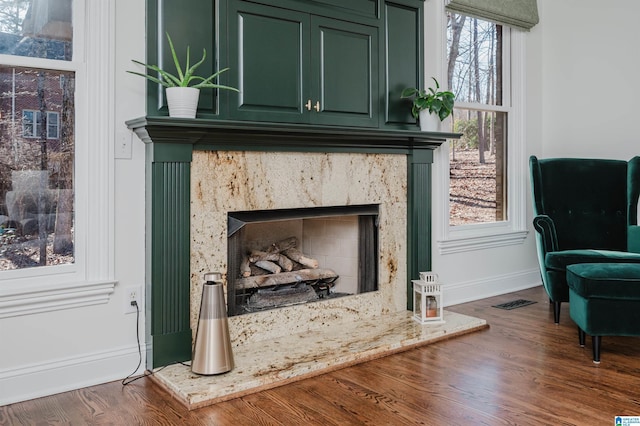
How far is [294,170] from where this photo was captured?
318 centimetres

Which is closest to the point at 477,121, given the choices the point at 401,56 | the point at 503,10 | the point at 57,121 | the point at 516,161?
the point at 516,161

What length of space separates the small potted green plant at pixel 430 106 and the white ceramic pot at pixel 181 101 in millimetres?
1530

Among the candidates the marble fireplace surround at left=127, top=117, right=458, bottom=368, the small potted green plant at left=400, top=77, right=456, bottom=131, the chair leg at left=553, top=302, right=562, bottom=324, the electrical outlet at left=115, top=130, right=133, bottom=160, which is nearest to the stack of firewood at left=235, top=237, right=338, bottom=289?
the marble fireplace surround at left=127, top=117, right=458, bottom=368

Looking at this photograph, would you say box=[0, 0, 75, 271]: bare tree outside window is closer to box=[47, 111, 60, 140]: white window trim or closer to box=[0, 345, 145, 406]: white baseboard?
box=[47, 111, 60, 140]: white window trim

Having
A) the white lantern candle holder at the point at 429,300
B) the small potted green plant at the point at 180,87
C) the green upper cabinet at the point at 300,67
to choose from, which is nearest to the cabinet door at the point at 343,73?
the green upper cabinet at the point at 300,67

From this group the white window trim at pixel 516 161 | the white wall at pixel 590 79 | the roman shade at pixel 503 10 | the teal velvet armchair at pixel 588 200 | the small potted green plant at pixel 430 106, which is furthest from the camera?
the white window trim at pixel 516 161

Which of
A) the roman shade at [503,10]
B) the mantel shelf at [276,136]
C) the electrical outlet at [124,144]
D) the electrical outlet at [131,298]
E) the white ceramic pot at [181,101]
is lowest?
the electrical outlet at [131,298]

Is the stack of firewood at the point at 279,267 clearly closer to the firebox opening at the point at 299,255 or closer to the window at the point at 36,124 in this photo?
the firebox opening at the point at 299,255

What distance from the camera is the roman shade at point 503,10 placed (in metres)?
4.09

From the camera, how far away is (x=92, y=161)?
8.56 ft

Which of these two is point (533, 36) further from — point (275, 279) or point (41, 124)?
point (41, 124)

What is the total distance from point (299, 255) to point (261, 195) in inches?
23.9

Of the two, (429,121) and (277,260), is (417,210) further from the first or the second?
(277,260)

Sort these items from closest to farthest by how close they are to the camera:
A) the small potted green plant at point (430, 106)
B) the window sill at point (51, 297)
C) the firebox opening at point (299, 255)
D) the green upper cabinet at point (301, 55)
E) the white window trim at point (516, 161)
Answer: the window sill at point (51, 297) → the green upper cabinet at point (301, 55) → the firebox opening at point (299, 255) → the small potted green plant at point (430, 106) → the white window trim at point (516, 161)
